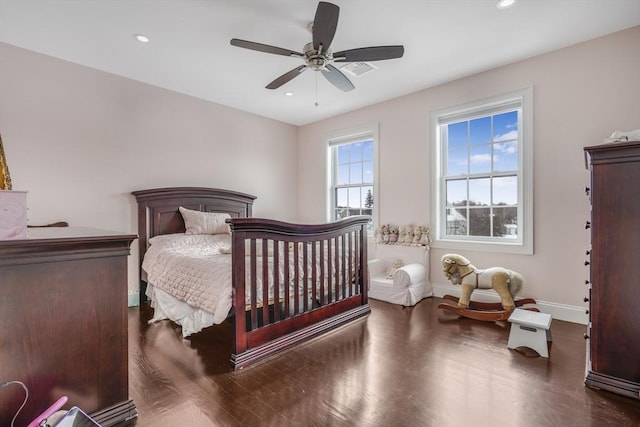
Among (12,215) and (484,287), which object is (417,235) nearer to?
(484,287)

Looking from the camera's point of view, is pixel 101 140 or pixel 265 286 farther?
pixel 101 140

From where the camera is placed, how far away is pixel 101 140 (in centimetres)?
353

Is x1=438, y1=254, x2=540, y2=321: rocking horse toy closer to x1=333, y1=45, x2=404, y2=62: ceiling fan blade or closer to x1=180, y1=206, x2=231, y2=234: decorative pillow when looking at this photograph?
x1=333, y1=45, x2=404, y2=62: ceiling fan blade

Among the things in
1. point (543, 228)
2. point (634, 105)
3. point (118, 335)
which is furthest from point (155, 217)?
point (634, 105)

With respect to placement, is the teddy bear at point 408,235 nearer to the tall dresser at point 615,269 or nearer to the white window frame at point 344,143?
the white window frame at point 344,143

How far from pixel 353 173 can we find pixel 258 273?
309cm

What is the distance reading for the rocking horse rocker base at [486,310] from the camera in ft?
9.93

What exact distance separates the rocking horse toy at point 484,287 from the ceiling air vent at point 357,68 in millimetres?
2304

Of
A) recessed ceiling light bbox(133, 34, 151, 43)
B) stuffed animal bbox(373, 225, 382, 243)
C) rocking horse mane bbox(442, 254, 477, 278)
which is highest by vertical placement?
recessed ceiling light bbox(133, 34, 151, 43)

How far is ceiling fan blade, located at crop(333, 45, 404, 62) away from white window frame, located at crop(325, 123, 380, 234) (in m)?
2.19

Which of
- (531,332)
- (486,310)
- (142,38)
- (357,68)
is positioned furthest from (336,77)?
(486,310)

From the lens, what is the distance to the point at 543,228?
10.6ft

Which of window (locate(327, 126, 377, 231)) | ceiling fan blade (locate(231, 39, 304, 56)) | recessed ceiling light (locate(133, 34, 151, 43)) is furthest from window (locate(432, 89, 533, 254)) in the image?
recessed ceiling light (locate(133, 34, 151, 43))

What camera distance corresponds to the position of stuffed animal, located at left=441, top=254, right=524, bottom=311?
10.00 ft
